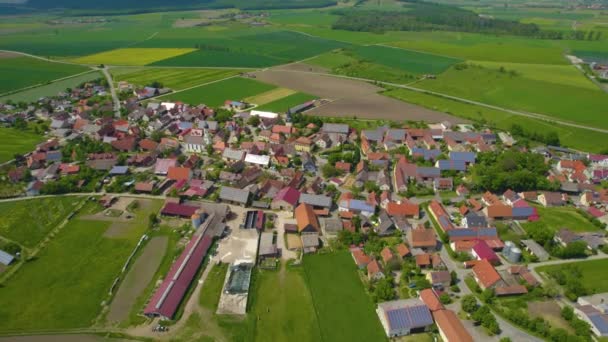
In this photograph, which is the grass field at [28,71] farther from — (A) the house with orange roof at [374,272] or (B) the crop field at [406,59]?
(A) the house with orange roof at [374,272]

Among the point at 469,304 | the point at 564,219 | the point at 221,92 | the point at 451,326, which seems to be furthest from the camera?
the point at 221,92

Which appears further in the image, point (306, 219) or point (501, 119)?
point (501, 119)

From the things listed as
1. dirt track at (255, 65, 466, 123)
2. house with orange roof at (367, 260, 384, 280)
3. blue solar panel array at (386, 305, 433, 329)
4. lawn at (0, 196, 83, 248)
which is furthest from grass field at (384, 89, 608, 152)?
lawn at (0, 196, 83, 248)

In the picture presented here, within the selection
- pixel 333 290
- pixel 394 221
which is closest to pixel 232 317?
pixel 333 290

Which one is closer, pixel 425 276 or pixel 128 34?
pixel 425 276

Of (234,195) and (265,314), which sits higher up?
(234,195)

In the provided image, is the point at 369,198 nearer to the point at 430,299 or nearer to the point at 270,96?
the point at 430,299

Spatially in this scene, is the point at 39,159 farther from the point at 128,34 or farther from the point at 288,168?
the point at 128,34

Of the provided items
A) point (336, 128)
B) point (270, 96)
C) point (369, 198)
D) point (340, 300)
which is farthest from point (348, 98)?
Result: point (340, 300)
